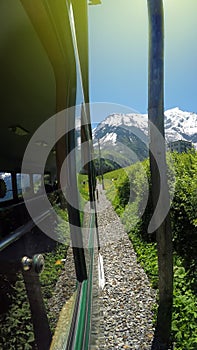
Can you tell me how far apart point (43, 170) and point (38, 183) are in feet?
1.01

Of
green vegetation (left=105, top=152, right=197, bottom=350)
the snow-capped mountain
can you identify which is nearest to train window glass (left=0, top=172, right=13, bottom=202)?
the snow-capped mountain

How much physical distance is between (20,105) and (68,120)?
1.63 m

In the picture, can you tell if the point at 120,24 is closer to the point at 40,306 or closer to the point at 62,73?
the point at 62,73

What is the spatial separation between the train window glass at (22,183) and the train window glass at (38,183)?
0.06 metres

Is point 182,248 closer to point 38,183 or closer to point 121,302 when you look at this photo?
point 121,302

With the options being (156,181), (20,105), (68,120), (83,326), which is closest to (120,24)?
(20,105)

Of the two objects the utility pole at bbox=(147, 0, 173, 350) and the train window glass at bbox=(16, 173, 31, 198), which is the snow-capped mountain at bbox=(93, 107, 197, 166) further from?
the train window glass at bbox=(16, 173, 31, 198)

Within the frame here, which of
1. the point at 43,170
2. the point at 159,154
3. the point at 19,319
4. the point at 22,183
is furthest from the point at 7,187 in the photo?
the point at 159,154

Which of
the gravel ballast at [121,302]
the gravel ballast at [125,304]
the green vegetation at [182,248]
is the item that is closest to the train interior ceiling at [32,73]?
the gravel ballast at [121,302]

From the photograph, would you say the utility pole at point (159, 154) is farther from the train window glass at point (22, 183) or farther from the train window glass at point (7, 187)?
the train window glass at point (7, 187)

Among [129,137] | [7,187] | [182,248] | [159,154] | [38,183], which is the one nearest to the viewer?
[7,187]

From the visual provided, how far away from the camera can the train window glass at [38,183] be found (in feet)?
5.52

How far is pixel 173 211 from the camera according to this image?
3.73m

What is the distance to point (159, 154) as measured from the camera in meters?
2.40
